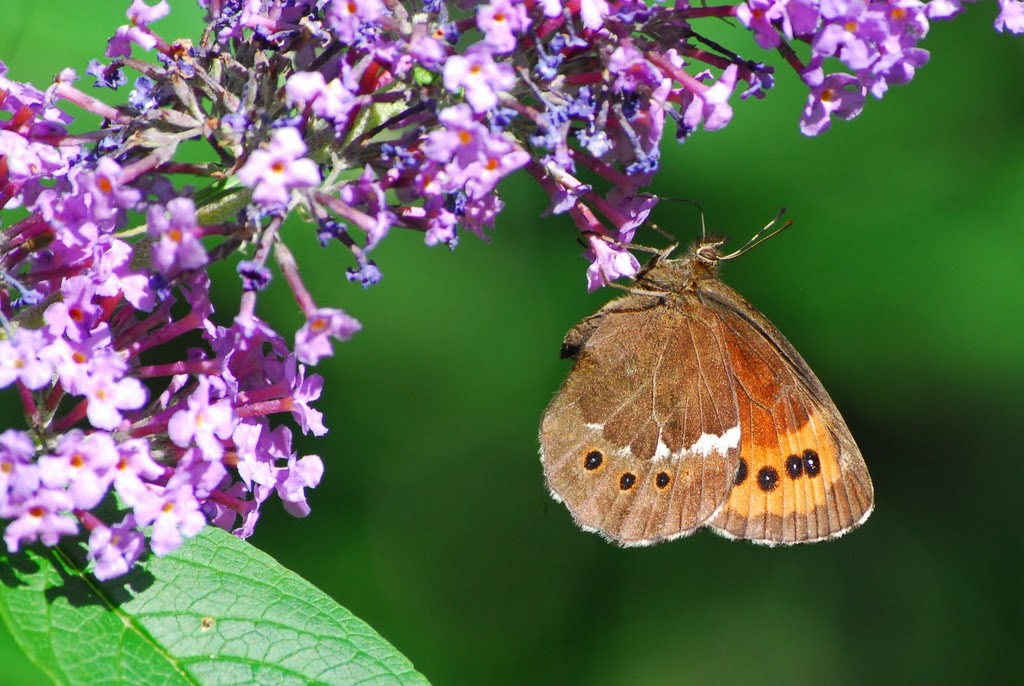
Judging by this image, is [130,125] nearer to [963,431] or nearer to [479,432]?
[479,432]

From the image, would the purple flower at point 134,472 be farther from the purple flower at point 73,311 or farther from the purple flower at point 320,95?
the purple flower at point 320,95

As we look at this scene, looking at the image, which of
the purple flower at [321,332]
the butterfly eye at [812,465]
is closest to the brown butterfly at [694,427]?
the butterfly eye at [812,465]

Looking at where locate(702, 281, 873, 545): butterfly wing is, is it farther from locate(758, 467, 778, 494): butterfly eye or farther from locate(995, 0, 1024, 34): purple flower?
locate(995, 0, 1024, 34): purple flower

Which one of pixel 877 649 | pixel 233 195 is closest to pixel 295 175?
pixel 233 195

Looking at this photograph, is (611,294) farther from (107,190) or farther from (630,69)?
(107,190)

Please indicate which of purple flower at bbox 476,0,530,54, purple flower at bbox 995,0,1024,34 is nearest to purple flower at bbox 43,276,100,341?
purple flower at bbox 476,0,530,54

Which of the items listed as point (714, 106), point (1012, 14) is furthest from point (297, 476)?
point (1012, 14)
